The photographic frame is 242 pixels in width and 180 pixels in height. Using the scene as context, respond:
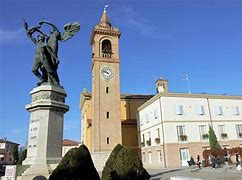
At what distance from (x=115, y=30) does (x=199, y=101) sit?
2061cm

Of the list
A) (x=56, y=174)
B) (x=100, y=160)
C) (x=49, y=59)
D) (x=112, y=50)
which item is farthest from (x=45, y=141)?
(x=112, y=50)

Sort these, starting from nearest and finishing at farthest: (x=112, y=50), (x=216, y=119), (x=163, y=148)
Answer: (x=163, y=148) < (x=216, y=119) < (x=112, y=50)

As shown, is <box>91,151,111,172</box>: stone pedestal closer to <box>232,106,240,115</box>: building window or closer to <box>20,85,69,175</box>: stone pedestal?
<box>232,106,240,115</box>: building window

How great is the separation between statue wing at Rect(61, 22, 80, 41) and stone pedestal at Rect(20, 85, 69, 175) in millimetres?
2328

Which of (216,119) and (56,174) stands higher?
(216,119)

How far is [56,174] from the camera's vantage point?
266 inches

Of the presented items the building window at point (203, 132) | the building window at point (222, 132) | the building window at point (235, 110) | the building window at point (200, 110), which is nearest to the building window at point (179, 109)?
the building window at point (200, 110)

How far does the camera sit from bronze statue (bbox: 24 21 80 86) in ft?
33.7

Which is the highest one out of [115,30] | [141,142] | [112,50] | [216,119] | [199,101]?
[115,30]

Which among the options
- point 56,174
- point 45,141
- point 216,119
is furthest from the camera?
point 216,119

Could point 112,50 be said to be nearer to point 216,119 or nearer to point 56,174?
point 216,119

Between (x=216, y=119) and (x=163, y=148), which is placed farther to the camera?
(x=216, y=119)

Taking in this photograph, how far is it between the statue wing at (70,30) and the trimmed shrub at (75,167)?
5399mm

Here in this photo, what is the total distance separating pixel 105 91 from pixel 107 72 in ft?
11.8
